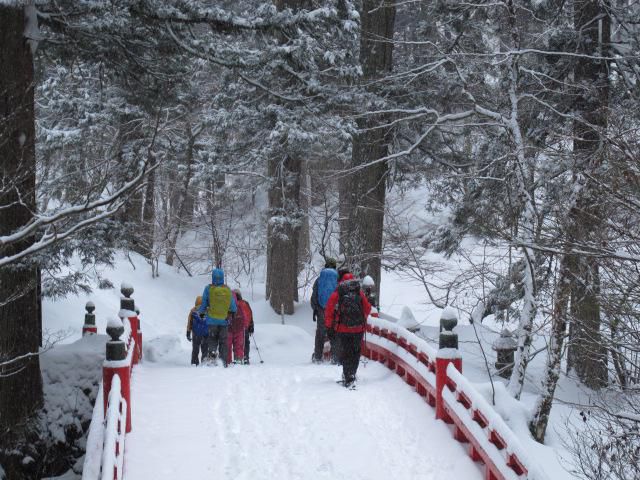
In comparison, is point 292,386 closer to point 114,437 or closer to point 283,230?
point 114,437

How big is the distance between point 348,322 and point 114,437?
4.27m

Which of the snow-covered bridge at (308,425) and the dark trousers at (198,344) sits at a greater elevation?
the snow-covered bridge at (308,425)

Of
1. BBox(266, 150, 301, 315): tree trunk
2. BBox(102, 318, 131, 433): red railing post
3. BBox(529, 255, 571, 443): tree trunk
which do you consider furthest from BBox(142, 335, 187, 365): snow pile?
BBox(529, 255, 571, 443): tree trunk

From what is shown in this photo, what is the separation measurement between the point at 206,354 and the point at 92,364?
252 cm

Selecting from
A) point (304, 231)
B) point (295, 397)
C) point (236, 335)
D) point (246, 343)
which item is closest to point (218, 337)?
point (236, 335)

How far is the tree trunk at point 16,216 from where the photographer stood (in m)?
8.38

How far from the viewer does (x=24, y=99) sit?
8516mm

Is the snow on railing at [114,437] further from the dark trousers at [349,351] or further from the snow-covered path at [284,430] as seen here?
the dark trousers at [349,351]

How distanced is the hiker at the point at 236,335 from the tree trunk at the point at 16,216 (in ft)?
15.2

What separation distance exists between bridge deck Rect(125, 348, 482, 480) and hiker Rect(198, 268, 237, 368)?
192 cm

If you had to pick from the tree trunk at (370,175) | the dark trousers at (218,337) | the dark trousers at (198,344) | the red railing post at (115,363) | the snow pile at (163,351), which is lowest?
the snow pile at (163,351)

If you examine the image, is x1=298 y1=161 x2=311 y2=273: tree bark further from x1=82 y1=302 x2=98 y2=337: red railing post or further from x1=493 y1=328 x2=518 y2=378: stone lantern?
x1=493 y1=328 x2=518 y2=378: stone lantern

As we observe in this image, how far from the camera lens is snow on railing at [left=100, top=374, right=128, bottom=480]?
5.42 metres

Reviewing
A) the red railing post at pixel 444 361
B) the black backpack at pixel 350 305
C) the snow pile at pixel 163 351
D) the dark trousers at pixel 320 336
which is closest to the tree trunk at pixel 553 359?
the red railing post at pixel 444 361
